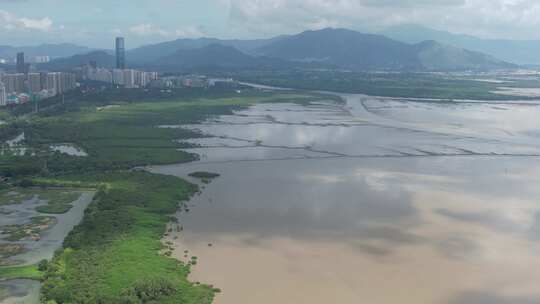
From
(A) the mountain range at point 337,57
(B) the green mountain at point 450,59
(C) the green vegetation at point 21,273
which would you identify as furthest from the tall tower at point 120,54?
(C) the green vegetation at point 21,273

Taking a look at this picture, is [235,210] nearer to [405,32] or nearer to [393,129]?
[393,129]

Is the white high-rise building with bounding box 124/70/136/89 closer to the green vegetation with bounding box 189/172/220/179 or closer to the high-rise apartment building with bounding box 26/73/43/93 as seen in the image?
the high-rise apartment building with bounding box 26/73/43/93

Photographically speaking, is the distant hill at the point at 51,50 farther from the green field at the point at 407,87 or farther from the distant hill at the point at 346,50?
the green field at the point at 407,87

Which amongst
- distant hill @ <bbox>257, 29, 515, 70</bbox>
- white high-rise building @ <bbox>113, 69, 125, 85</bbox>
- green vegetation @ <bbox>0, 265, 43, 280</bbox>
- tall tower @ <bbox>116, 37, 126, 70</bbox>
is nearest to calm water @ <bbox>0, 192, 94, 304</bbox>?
green vegetation @ <bbox>0, 265, 43, 280</bbox>

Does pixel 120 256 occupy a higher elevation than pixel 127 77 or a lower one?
lower

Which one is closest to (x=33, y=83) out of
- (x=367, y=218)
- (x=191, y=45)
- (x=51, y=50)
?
(x=367, y=218)

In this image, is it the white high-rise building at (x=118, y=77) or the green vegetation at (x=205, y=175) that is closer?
the green vegetation at (x=205, y=175)

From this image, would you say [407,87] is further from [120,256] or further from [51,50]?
[51,50]
